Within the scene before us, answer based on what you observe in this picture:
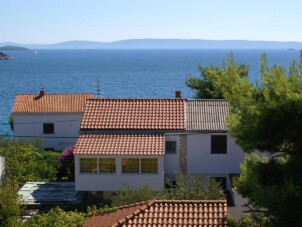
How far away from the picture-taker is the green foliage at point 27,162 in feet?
110

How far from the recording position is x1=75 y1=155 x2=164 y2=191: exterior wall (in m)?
29.9

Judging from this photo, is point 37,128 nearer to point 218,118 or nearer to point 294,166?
point 218,118

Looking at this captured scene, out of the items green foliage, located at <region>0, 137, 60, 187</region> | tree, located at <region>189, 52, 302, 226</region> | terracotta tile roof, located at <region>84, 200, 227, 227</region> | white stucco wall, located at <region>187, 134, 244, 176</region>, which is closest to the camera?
tree, located at <region>189, 52, 302, 226</region>

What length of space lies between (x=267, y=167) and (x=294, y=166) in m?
1.05

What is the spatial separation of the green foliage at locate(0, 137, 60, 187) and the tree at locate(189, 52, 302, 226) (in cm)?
1901

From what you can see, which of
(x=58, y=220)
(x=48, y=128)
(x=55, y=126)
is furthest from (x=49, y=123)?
(x=58, y=220)

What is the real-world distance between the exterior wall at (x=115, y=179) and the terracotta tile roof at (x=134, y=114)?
7.92 ft

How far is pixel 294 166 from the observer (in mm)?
15492

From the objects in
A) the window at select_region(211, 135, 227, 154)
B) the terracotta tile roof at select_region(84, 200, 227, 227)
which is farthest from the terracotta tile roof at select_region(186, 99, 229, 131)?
the terracotta tile roof at select_region(84, 200, 227, 227)

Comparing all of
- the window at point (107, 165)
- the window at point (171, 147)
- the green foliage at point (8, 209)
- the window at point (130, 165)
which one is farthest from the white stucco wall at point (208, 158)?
the green foliage at point (8, 209)

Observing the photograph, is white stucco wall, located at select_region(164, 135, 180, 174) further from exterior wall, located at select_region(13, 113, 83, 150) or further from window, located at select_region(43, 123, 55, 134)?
window, located at select_region(43, 123, 55, 134)

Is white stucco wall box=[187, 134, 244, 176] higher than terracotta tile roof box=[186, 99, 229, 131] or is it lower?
lower

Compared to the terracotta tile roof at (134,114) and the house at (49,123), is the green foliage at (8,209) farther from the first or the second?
the house at (49,123)

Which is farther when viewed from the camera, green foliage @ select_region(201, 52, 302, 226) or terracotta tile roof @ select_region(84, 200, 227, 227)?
terracotta tile roof @ select_region(84, 200, 227, 227)
